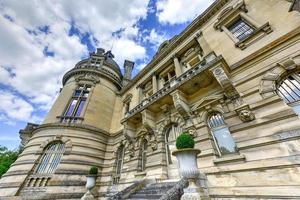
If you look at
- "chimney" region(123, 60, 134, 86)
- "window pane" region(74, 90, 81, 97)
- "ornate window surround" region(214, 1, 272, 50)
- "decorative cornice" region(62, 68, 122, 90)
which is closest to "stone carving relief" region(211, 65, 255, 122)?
"ornate window surround" region(214, 1, 272, 50)

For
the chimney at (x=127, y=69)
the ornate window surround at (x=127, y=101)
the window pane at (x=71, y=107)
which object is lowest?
the window pane at (x=71, y=107)

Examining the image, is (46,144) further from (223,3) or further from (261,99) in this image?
(223,3)

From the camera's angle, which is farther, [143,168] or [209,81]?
[143,168]

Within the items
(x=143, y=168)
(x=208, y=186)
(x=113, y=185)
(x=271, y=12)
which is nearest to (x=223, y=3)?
(x=271, y=12)

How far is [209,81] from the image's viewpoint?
7148 mm

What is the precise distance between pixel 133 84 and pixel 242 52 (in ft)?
32.4

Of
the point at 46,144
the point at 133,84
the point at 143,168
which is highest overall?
the point at 133,84

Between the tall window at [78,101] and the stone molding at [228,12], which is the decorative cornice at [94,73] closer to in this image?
the tall window at [78,101]

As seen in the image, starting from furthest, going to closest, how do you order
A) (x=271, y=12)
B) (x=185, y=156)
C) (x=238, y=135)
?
1. (x=271, y=12)
2. (x=238, y=135)
3. (x=185, y=156)

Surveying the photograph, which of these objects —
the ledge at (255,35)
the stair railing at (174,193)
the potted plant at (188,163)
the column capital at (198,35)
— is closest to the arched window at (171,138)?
the stair railing at (174,193)

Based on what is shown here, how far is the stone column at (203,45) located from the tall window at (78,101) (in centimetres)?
1105

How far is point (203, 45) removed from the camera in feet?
29.2

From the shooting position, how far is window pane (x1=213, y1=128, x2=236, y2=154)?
564 cm

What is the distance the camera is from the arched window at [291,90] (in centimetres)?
470
